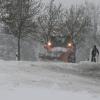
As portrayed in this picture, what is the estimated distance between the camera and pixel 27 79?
40.3ft

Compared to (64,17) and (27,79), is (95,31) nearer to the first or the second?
(64,17)

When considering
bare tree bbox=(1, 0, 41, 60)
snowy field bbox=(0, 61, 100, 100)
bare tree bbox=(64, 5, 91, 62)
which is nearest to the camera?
snowy field bbox=(0, 61, 100, 100)

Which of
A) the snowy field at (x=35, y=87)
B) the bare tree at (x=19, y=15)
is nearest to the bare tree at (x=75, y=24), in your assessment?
the bare tree at (x=19, y=15)

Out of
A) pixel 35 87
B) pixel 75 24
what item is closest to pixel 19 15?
pixel 75 24

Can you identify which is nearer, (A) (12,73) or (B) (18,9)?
(A) (12,73)

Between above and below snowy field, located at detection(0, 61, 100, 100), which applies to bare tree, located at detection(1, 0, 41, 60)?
above

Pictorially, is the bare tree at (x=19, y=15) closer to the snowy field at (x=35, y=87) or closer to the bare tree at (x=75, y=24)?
the bare tree at (x=75, y=24)

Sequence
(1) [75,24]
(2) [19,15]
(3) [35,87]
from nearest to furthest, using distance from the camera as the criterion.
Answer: (3) [35,87], (2) [19,15], (1) [75,24]

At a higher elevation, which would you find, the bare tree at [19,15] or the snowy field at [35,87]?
the bare tree at [19,15]

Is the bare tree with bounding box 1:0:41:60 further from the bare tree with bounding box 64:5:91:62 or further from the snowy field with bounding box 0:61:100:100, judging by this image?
the snowy field with bounding box 0:61:100:100

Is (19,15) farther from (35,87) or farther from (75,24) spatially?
(35,87)

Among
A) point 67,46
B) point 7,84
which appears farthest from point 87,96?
point 67,46

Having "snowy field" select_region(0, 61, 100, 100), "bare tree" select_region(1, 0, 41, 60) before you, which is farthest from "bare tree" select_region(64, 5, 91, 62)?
"snowy field" select_region(0, 61, 100, 100)

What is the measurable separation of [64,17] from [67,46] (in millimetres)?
24411
